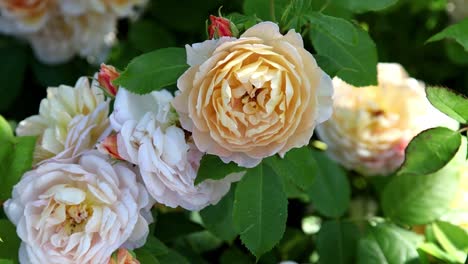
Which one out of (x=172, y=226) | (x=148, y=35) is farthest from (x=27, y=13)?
(x=172, y=226)

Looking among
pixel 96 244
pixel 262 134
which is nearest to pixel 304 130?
pixel 262 134

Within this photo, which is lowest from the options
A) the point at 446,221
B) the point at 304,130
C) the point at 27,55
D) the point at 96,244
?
the point at 27,55

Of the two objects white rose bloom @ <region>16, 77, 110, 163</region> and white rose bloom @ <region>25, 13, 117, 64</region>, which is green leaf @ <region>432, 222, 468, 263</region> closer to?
white rose bloom @ <region>16, 77, 110, 163</region>

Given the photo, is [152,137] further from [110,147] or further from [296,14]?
[296,14]

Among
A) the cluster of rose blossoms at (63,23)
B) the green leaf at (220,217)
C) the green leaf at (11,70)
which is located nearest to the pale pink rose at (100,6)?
the cluster of rose blossoms at (63,23)

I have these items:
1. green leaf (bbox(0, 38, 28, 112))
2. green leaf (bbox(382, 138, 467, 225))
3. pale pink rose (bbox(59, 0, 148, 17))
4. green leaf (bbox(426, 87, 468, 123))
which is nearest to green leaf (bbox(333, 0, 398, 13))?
green leaf (bbox(426, 87, 468, 123))

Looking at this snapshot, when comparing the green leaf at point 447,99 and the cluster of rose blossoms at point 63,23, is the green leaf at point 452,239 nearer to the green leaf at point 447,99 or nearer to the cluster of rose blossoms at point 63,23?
the green leaf at point 447,99

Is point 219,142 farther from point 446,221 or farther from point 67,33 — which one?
point 67,33
